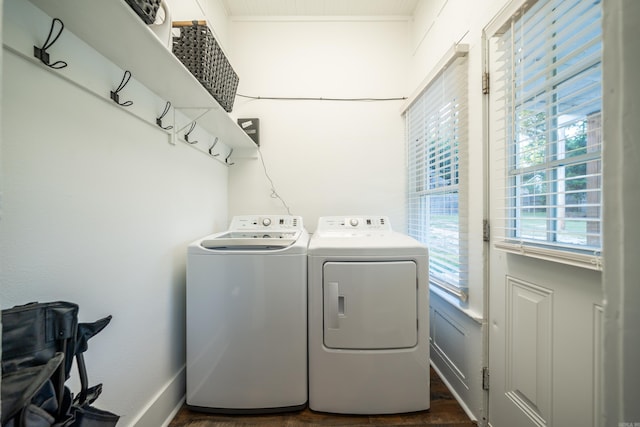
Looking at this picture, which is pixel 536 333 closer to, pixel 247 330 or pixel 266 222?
pixel 247 330

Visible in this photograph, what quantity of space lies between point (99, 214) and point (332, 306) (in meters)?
1.17

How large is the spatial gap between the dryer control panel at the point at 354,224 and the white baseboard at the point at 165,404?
1.31 m

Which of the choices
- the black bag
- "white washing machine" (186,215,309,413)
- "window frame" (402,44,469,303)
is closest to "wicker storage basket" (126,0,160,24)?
the black bag

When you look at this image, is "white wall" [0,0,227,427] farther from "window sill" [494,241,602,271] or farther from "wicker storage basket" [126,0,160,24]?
"window sill" [494,241,602,271]

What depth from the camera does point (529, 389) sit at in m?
1.07

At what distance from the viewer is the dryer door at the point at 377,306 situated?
141 centimetres

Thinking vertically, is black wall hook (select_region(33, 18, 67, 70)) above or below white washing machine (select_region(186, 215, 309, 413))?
above

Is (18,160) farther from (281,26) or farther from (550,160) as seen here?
(281,26)

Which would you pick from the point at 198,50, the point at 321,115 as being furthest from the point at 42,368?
the point at 321,115

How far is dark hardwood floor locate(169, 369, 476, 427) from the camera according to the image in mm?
1390

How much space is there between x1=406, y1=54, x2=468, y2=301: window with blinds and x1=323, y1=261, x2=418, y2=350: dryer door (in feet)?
1.18

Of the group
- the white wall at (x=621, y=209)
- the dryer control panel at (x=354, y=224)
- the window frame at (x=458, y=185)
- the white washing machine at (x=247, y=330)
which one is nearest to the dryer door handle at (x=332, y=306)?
the white washing machine at (x=247, y=330)

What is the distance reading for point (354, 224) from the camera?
205cm

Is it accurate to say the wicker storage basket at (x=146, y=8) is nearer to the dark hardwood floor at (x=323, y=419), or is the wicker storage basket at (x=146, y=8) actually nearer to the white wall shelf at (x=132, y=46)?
the white wall shelf at (x=132, y=46)
